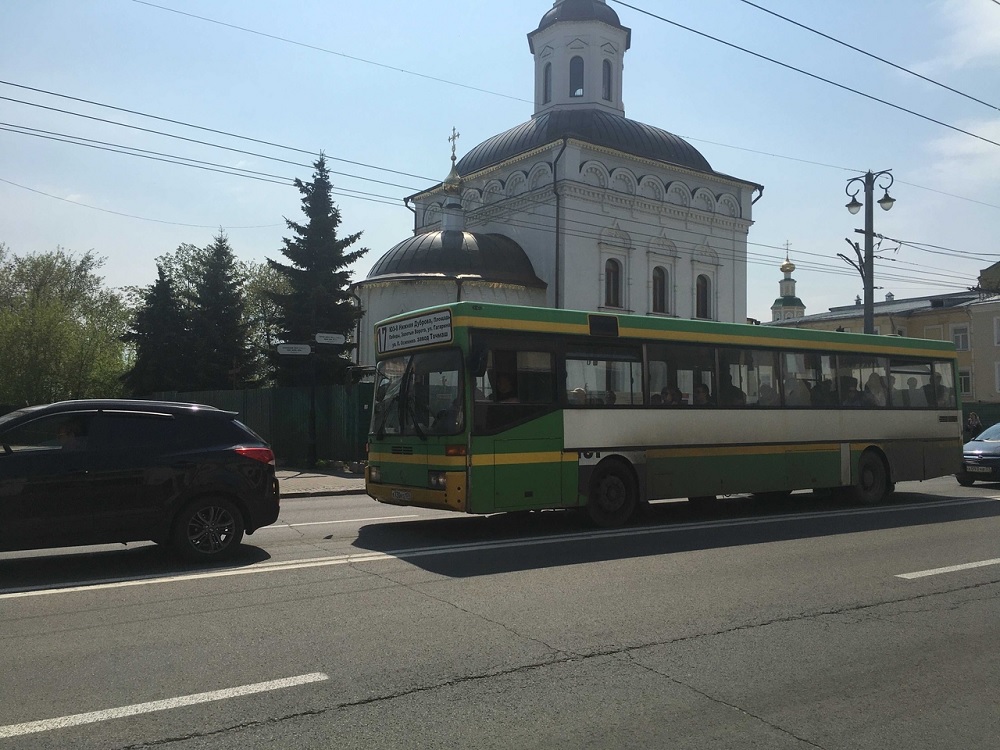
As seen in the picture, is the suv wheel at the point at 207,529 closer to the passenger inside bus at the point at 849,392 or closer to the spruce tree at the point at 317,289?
the passenger inside bus at the point at 849,392

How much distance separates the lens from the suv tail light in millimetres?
8992

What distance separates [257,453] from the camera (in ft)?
29.9

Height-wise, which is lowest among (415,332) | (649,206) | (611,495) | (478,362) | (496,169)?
(611,495)

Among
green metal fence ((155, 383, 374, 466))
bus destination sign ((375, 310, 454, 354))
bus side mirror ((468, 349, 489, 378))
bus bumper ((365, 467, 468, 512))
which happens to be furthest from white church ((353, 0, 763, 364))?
bus side mirror ((468, 349, 489, 378))

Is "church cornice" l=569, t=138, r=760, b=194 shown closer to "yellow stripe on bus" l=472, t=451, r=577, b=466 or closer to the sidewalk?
the sidewalk

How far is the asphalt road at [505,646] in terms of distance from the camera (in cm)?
438

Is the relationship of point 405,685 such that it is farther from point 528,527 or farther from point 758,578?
Result: point 528,527

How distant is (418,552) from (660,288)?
35896 millimetres

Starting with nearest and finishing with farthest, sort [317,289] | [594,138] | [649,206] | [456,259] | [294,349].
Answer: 1. [294,349]
2. [317,289]
3. [456,259]
4. [594,138]
5. [649,206]

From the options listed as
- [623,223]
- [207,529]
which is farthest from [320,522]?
[623,223]

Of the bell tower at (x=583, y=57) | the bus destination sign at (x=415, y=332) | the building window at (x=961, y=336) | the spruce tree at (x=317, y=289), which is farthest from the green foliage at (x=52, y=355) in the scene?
the building window at (x=961, y=336)

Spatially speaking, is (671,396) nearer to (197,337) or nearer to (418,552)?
(418,552)

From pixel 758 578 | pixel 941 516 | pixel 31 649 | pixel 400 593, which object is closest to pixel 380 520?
pixel 400 593

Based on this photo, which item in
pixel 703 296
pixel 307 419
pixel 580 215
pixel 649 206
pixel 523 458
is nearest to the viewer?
pixel 523 458
